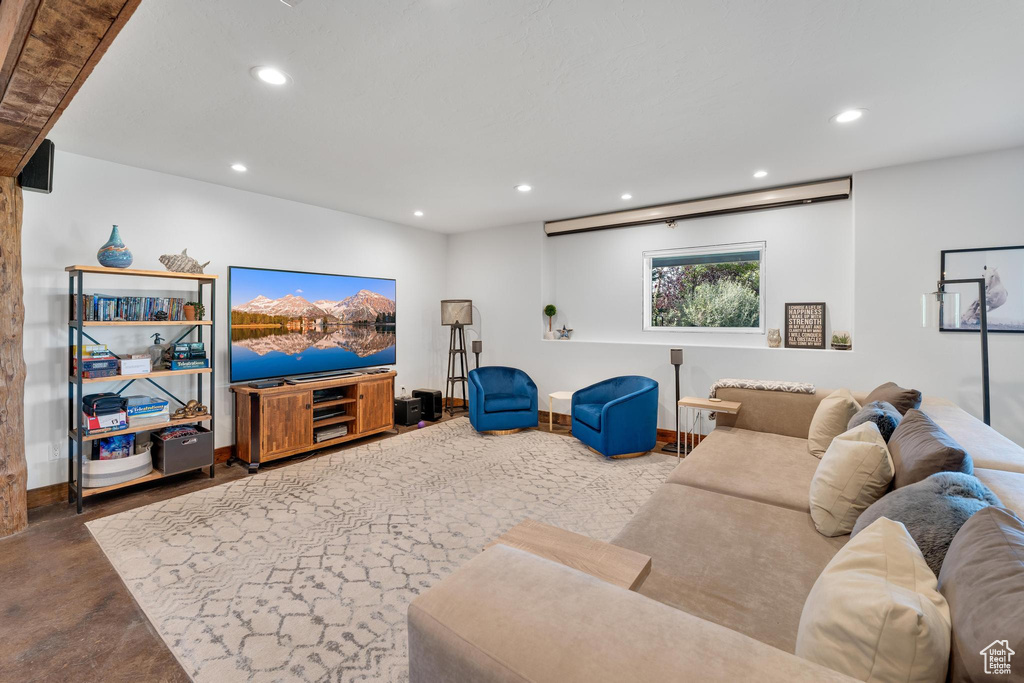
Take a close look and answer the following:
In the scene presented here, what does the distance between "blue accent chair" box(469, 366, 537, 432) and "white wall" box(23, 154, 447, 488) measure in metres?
1.92

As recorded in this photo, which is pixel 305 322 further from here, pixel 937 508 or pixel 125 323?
pixel 937 508

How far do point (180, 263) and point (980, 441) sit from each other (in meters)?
5.14

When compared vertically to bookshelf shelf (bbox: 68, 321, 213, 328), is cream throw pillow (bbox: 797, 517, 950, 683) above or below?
below

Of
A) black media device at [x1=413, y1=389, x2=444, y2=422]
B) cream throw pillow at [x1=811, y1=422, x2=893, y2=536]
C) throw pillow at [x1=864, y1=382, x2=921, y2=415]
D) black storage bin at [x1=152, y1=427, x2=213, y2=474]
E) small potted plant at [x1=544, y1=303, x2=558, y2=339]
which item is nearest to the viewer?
cream throw pillow at [x1=811, y1=422, x2=893, y2=536]

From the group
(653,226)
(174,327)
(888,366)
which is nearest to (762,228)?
(653,226)

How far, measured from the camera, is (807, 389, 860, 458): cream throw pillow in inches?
106

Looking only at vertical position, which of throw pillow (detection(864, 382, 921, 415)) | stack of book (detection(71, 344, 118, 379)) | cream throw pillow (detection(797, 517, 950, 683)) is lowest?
cream throw pillow (detection(797, 517, 950, 683))

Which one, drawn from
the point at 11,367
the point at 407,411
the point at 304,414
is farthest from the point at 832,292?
the point at 11,367

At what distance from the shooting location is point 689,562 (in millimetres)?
1487

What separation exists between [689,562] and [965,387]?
3512mm

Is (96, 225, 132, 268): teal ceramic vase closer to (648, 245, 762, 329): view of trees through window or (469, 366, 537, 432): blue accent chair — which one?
(469, 366, 537, 432): blue accent chair

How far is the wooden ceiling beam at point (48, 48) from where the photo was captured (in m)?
1.28

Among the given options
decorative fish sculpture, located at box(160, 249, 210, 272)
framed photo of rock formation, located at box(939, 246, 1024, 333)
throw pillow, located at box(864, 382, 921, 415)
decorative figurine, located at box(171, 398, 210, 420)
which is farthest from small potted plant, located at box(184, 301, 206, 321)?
framed photo of rock formation, located at box(939, 246, 1024, 333)

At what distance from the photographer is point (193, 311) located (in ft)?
12.0
